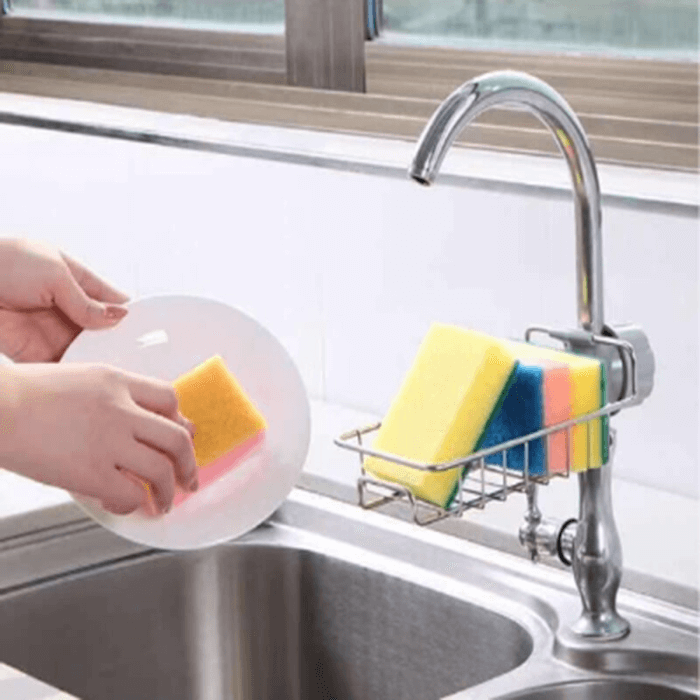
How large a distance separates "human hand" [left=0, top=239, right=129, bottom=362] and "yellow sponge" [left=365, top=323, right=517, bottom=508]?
25 cm

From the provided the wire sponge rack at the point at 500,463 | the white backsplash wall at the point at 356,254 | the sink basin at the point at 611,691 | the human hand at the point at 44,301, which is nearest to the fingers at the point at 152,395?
the wire sponge rack at the point at 500,463

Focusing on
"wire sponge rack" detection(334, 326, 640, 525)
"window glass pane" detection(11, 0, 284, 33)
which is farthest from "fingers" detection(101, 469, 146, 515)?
"window glass pane" detection(11, 0, 284, 33)

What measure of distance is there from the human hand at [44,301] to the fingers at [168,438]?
0.24 metres

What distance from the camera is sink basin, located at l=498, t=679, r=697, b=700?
4.17 feet

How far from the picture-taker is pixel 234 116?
2.12 m

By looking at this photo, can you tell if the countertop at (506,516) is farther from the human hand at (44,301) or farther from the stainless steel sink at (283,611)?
the human hand at (44,301)

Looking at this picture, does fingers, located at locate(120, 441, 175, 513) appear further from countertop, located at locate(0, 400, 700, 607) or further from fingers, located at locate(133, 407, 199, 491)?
countertop, located at locate(0, 400, 700, 607)

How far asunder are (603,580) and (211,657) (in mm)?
432

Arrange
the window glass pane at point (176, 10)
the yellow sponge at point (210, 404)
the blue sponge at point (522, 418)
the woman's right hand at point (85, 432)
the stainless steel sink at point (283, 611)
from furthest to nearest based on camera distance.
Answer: the window glass pane at point (176, 10) < the stainless steel sink at point (283, 611) < the yellow sponge at point (210, 404) < the blue sponge at point (522, 418) < the woman's right hand at point (85, 432)

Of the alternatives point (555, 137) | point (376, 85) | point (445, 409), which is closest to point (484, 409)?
point (445, 409)

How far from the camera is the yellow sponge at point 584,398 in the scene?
1.23 metres

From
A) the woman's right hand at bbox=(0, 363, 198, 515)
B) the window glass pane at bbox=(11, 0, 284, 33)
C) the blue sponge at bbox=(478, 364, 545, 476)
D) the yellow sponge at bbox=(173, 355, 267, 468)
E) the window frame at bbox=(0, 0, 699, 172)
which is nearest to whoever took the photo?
the woman's right hand at bbox=(0, 363, 198, 515)

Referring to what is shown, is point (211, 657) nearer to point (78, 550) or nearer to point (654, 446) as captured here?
point (78, 550)

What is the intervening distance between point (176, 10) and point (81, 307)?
3.63 feet
